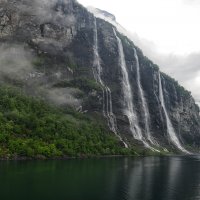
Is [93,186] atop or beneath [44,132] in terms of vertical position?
beneath

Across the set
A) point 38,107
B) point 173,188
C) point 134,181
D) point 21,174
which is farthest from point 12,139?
point 173,188

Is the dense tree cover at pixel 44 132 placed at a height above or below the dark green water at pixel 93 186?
above

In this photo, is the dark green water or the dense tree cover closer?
the dark green water

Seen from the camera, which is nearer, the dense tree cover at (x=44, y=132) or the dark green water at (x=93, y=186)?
the dark green water at (x=93, y=186)

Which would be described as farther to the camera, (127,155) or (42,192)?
(127,155)

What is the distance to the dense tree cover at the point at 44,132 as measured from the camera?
450 feet

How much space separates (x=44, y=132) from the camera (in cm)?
15938

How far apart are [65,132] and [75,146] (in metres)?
11.5

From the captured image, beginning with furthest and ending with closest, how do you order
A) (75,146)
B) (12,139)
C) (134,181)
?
(75,146)
(12,139)
(134,181)

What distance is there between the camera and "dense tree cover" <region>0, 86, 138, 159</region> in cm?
13712

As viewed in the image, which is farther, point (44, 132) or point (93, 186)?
point (44, 132)

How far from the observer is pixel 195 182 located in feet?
293

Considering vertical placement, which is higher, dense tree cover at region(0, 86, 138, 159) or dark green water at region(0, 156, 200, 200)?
dense tree cover at region(0, 86, 138, 159)

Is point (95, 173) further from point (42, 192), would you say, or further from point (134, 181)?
point (42, 192)
